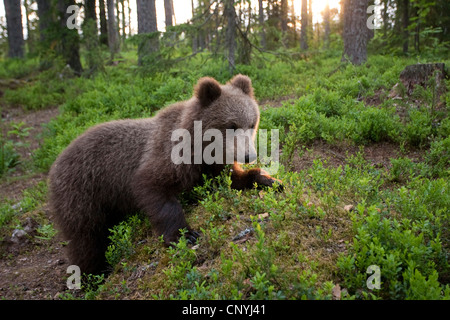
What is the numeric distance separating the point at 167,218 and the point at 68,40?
11.8 m

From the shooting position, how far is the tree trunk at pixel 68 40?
12.7 metres

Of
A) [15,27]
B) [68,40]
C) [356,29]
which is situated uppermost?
[15,27]

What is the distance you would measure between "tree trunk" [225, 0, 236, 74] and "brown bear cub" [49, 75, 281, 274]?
5.66m

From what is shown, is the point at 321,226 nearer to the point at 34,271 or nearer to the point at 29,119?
the point at 34,271

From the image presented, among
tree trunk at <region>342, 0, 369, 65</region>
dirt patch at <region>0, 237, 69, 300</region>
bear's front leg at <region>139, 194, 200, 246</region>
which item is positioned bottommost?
dirt patch at <region>0, 237, 69, 300</region>

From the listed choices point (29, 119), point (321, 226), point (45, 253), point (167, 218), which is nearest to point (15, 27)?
point (29, 119)

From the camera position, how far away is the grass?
2.58 metres

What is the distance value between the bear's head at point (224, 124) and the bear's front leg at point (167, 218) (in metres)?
0.68

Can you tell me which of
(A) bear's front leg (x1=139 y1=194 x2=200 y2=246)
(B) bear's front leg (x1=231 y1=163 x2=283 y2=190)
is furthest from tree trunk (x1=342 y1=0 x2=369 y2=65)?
(A) bear's front leg (x1=139 y1=194 x2=200 y2=246)

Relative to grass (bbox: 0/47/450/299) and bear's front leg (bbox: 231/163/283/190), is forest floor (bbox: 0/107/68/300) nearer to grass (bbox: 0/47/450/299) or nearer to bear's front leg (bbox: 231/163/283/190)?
grass (bbox: 0/47/450/299)

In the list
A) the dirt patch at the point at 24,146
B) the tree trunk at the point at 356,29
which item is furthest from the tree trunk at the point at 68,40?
the tree trunk at the point at 356,29

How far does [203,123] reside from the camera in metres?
4.04

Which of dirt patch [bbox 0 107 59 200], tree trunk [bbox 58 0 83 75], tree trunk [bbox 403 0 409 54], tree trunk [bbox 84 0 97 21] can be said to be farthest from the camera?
tree trunk [bbox 84 0 97 21]

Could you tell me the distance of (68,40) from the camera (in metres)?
13.0
